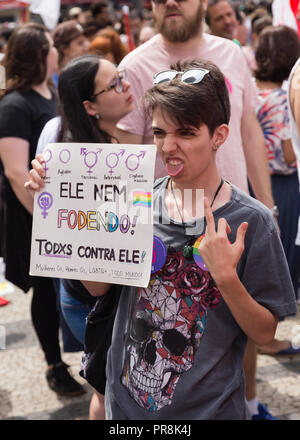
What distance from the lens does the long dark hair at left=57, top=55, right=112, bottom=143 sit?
2.43 metres

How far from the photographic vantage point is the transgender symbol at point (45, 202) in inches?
72.1

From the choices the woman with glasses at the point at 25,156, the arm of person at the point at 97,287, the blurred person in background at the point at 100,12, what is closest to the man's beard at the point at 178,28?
the woman with glasses at the point at 25,156

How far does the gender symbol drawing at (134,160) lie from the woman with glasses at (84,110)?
72 centimetres

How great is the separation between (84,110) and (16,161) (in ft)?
2.38

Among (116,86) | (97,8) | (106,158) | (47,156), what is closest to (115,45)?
(116,86)

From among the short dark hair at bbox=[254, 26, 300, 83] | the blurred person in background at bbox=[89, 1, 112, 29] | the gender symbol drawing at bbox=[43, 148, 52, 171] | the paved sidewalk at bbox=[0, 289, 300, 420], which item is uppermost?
the gender symbol drawing at bbox=[43, 148, 52, 171]

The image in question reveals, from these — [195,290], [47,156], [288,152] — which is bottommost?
[288,152]

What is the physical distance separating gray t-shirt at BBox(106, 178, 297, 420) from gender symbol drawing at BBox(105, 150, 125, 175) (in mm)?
225

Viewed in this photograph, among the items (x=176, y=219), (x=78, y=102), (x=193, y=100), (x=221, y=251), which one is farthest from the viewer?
(x=78, y=102)

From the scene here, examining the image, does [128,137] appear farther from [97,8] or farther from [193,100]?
[97,8]

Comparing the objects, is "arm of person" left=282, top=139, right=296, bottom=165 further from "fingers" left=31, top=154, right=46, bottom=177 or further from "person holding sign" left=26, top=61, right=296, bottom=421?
"fingers" left=31, top=154, right=46, bottom=177

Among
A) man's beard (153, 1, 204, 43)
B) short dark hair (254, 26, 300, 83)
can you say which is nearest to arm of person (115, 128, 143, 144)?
man's beard (153, 1, 204, 43)

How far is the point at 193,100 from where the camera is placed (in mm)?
1642

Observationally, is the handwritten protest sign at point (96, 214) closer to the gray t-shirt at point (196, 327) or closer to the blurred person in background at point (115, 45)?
the gray t-shirt at point (196, 327)
